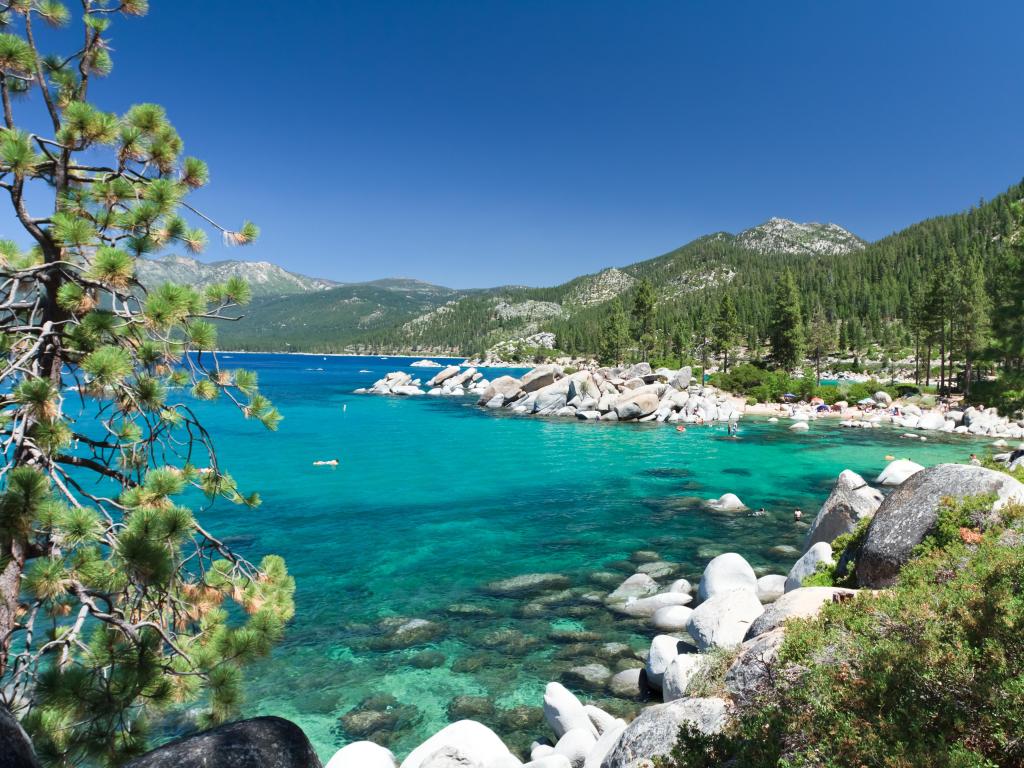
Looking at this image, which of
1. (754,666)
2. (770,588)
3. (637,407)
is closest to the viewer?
(754,666)

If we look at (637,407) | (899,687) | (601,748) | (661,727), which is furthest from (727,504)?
(637,407)

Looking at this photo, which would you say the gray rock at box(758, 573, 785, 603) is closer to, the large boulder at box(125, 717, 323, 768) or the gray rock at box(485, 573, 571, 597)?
the gray rock at box(485, 573, 571, 597)

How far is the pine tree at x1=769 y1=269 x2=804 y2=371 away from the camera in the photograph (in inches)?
2931

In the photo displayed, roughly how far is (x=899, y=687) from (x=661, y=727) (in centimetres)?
252

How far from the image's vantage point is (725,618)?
984 cm

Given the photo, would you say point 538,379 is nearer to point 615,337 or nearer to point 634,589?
point 615,337

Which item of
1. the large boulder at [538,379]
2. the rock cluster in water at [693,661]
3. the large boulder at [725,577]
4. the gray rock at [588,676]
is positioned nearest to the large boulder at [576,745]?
the rock cluster in water at [693,661]

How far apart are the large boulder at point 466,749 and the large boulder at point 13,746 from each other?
5.28 metres

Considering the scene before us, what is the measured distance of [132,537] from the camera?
3914 millimetres

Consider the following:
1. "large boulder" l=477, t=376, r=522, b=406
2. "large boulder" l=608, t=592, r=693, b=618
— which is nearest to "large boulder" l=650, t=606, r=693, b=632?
"large boulder" l=608, t=592, r=693, b=618

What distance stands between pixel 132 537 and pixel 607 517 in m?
19.4

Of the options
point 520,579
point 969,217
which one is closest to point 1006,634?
point 520,579

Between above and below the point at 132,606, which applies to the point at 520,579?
below

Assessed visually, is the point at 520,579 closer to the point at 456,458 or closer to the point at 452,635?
the point at 452,635
